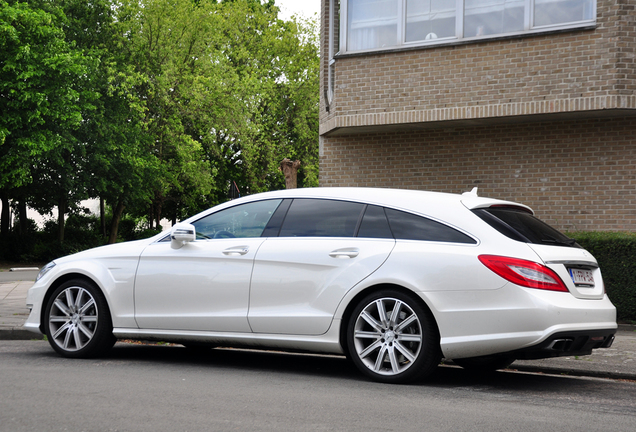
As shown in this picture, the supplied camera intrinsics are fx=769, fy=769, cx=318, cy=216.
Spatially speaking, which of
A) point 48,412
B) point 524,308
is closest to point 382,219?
point 524,308

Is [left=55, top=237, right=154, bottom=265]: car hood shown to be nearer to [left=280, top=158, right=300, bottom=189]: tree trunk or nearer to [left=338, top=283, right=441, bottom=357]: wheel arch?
[left=338, top=283, right=441, bottom=357]: wheel arch

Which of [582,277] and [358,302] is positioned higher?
[582,277]

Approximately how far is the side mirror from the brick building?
670 centimetres

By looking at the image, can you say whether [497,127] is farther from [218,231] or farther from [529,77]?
Answer: [218,231]

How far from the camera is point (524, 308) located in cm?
566

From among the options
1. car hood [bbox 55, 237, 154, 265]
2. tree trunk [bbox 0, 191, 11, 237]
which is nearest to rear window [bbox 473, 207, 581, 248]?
car hood [bbox 55, 237, 154, 265]

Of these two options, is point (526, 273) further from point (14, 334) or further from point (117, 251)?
point (14, 334)

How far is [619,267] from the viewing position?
10523 millimetres

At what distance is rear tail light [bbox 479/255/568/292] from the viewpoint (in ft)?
18.8

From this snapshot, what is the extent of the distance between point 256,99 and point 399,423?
127 feet

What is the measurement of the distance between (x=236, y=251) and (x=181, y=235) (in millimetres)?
579

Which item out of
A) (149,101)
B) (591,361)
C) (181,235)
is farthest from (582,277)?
(149,101)

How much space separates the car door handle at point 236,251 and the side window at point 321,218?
13.2 inches

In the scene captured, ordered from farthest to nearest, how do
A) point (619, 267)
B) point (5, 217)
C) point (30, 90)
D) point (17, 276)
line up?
point (5, 217) < point (30, 90) < point (17, 276) < point (619, 267)
